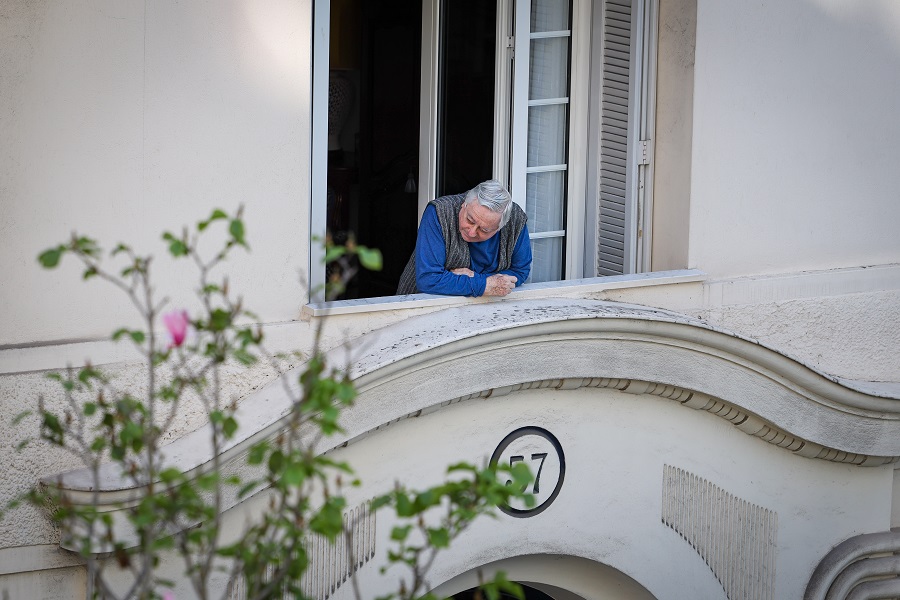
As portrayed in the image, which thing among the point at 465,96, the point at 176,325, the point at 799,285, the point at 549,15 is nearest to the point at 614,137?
the point at 549,15

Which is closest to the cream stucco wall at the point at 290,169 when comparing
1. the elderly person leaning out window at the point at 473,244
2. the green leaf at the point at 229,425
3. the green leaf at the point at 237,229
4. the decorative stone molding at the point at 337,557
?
the elderly person leaning out window at the point at 473,244

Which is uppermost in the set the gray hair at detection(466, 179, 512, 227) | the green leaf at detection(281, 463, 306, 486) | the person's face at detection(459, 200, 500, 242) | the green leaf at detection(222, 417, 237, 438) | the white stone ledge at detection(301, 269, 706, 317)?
the gray hair at detection(466, 179, 512, 227)

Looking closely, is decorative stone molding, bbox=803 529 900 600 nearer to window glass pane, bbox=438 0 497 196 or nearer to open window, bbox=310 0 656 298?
open window, bbox=310 0 656 298

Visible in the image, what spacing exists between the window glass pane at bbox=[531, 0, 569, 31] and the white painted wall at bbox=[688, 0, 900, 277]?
69cm

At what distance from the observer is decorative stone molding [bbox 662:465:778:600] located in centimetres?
692

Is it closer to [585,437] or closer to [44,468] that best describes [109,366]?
[44,468]

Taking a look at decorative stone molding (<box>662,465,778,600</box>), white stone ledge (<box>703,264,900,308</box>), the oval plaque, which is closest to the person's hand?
the oval plaque

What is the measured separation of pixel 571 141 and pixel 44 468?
3.16 metres

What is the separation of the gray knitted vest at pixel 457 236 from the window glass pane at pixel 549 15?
3.31ft

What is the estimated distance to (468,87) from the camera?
24.4 ft

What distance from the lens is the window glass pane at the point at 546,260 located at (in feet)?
23.1

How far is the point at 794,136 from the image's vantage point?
7.04 metres

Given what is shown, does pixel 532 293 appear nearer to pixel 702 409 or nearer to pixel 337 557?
pixel 702 409

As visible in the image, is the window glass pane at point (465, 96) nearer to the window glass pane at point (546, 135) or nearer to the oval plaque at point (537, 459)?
the window glass pane at point (546, 135)
